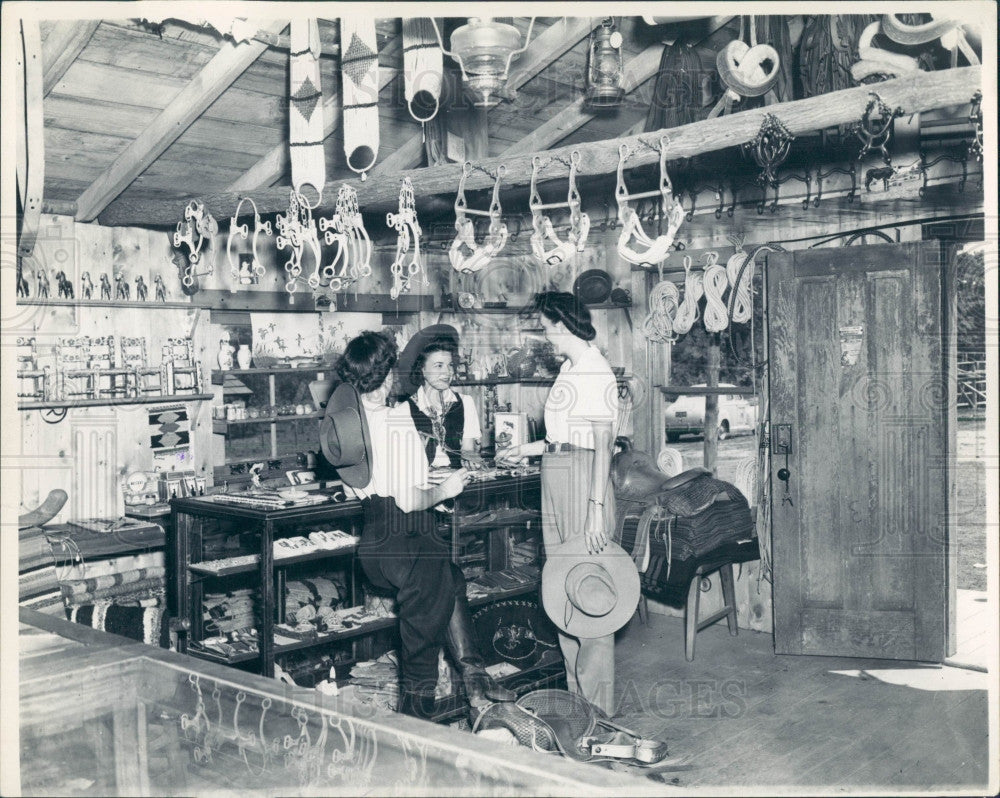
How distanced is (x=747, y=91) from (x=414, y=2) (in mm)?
2568

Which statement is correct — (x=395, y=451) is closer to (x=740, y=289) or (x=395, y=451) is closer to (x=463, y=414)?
(x=463, y=414)

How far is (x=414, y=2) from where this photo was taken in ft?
7.20

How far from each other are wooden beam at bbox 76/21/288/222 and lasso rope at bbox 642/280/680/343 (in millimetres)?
3231

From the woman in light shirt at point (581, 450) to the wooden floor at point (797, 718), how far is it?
0.35m

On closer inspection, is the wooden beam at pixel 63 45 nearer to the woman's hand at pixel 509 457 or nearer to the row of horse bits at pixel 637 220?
the row of horse bits at pixel 637 220

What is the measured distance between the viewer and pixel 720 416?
6.81 metres

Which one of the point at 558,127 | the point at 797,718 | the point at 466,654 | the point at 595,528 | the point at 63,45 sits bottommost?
the point at 797,718

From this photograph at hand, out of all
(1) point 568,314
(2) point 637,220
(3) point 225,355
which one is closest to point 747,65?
(2) point 637,220

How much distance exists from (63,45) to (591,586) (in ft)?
11.9

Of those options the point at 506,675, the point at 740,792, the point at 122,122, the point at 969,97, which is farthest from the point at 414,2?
the point at 506,675

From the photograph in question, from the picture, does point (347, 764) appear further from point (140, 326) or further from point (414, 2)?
point (140, 326)

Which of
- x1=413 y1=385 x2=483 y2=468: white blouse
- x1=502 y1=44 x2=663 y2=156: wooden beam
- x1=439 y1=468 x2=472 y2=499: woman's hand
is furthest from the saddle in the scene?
x1=502 y1=44 x2=663 y2=156: wooden beam

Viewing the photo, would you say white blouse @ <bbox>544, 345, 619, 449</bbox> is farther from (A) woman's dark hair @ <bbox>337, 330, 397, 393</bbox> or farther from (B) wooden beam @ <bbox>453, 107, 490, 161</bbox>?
(B) wooden beam @ <bbox>453, 107, 490, 161</bbox>

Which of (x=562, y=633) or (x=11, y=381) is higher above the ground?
(x=11, y=381)
